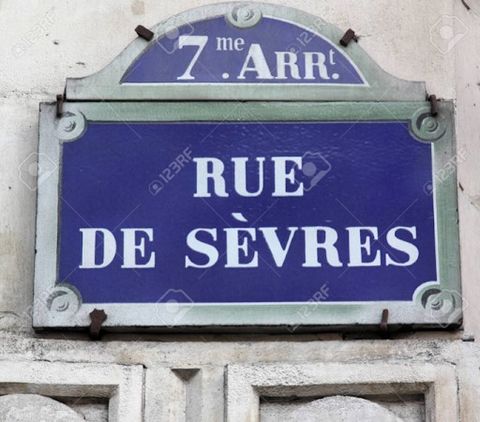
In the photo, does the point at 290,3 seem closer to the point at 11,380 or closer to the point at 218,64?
the point at 218,64

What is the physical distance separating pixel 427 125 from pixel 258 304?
51 cm

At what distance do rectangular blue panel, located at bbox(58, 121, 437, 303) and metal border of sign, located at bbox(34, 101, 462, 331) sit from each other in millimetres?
16

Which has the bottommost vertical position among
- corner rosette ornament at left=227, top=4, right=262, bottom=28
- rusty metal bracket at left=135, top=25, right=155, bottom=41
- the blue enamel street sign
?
the blue enamel street sign

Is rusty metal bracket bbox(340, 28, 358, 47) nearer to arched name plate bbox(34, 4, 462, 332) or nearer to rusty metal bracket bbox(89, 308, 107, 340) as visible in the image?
arched name plate bbox(34, 4, 462, 332)

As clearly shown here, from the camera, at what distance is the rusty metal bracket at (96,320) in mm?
3756

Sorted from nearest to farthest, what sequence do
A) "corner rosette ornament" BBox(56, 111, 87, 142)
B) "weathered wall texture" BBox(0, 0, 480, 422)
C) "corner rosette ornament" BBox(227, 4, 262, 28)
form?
"weathered wall texture" BBox(0, 0, 480, 422), "corner rosette ornament" BBox(56, 111, 87, 142), "corner rosette ornament" BBox(227, 4, 262, 28)

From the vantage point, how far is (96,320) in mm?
3758

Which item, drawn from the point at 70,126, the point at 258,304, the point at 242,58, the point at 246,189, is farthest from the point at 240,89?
the point at 258,304

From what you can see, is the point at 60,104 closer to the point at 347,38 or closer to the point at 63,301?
the point at 63,301

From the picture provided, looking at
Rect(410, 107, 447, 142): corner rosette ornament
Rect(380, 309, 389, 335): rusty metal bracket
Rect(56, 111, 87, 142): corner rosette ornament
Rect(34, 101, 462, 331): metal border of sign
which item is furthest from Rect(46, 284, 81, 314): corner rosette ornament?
Rect(410, 107, 447, 142): corner rosette ornament

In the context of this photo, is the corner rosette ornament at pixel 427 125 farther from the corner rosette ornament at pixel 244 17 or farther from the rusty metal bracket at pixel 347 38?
the corner rosette ornament at pixel 244 17

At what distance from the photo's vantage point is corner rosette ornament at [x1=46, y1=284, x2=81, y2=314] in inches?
148

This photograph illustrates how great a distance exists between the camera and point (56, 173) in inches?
152

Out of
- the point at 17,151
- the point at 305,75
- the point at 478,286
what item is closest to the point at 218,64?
the point at 305,75
